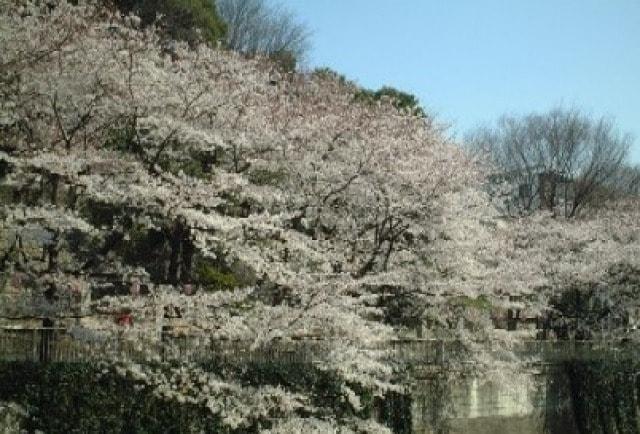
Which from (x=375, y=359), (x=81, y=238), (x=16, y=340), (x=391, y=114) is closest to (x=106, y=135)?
(x=81, y=238)

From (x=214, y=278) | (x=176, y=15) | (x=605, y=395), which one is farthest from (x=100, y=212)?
(x=605, y=395)

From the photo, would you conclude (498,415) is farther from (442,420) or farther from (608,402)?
(608,402)

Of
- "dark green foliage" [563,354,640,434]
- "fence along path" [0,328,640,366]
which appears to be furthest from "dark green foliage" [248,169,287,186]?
"dark green foliage" [563,354,640,434]

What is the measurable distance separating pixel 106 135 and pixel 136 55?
1.67 m

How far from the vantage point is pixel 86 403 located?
12742 millimetres

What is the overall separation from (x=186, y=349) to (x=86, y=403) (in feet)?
6.31

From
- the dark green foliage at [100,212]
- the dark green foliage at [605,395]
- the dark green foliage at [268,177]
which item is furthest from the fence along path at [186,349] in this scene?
the dark green foliage at [605,395]

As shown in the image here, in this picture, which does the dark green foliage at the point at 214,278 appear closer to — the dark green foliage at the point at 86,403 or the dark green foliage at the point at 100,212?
the dark green foliage at the point at 100,212

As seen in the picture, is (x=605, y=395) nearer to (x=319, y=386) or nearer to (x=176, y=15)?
(x=319, y=386)

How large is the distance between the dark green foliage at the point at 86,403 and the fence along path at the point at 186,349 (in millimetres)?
270

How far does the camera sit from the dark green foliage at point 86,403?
12.3m

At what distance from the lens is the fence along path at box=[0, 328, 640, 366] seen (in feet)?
41.2

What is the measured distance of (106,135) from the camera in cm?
1468

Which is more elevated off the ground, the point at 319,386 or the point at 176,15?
→ the point at 176,15
